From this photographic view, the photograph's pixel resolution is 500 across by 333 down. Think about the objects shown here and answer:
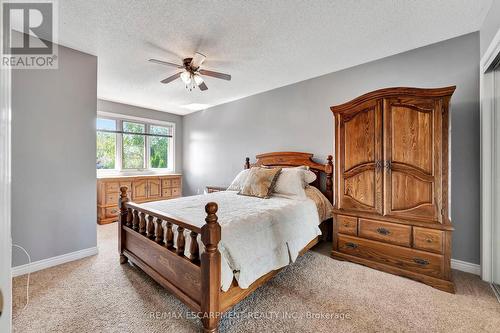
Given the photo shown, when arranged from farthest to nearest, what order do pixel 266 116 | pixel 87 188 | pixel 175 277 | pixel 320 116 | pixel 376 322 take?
pixel 266 116, pixel 320 116, pixel 87 188, pixel 175 277, pixel 376 322

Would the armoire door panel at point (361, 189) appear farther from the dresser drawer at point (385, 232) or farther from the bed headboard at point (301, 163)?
the bed headboard at point (301, 163)

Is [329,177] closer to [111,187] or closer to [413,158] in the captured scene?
[413,158]

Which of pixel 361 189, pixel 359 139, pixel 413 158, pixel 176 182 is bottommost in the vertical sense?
pixel 176 182

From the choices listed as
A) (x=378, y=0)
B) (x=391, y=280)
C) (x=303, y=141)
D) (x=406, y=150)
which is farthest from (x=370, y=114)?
(x=391, y=280)

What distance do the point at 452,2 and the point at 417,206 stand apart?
1.83 m

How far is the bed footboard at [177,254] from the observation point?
145 cm

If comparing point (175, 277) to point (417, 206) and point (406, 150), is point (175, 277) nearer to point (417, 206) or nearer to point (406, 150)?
point (417, 206)

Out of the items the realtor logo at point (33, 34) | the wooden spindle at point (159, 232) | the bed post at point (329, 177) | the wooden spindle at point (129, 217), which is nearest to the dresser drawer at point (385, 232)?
the bed post at point (329, 177)

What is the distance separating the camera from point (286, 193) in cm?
296

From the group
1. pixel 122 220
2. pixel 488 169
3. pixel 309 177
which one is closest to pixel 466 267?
pixel 488 169

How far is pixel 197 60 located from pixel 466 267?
12.2ft

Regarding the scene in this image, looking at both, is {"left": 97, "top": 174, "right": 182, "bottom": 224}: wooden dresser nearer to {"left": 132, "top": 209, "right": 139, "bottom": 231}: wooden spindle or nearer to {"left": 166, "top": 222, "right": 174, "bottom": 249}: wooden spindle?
{"left": 132, "top": 209, "right": 139, "bottom": 231}: wooden spindle

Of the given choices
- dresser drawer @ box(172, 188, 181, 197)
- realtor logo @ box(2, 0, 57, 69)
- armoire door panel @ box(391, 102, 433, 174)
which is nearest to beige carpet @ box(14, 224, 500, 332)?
armoire door panel @ box(391, 102, 433, 174)

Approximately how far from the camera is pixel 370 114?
239 centimetres
